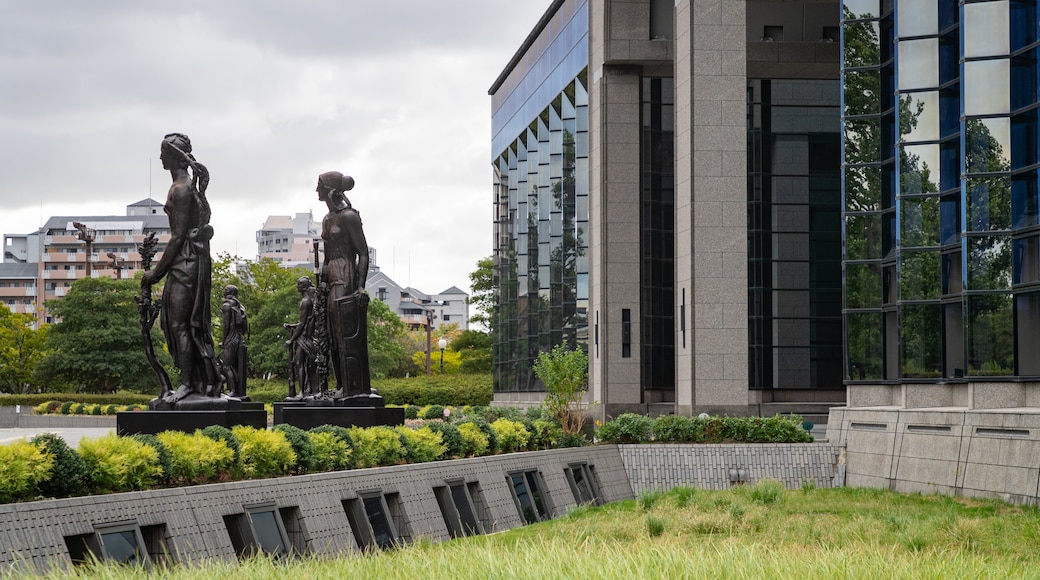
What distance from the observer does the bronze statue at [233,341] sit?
103 ft

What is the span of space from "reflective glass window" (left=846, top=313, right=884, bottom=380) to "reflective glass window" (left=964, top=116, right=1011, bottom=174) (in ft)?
20.3

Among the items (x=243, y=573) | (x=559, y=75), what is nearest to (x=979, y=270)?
(x=243, y=573)

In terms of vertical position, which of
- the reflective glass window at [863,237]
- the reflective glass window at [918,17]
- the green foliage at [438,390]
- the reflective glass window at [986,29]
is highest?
the reflective glass window at [918,17]

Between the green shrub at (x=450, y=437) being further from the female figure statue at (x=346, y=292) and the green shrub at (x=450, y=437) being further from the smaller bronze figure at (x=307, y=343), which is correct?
the smaller bronze figure at (x=307, y=343)

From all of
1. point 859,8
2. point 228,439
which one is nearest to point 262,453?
point 228,439

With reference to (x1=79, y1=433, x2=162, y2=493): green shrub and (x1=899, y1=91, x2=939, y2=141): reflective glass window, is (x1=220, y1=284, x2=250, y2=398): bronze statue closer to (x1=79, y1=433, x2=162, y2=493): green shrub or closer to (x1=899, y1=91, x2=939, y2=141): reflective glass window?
(x1=899, y1=91, x2=939, y2=141): reflective glass window

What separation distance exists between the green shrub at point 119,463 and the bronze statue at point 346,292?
10.2 m

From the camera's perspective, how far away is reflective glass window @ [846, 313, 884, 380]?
27.5m

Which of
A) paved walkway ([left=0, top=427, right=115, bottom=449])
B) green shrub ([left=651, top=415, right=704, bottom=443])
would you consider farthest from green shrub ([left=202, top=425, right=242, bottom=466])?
green shrub ([left=651, top=415, right=704, bottom=443])

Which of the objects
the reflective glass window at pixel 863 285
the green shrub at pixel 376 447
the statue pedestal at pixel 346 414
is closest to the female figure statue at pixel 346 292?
the statue pedestal at pixel 346 414

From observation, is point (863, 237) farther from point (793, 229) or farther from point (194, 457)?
point (194, 457)

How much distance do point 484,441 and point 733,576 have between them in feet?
38.1

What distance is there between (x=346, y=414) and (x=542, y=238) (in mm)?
34739

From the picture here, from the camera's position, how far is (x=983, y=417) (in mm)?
21094
